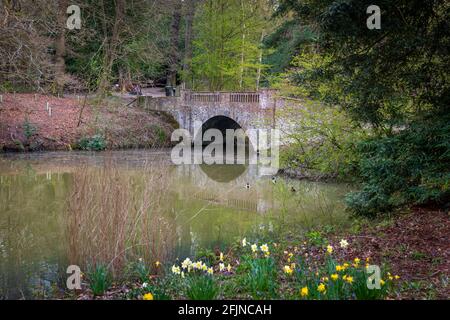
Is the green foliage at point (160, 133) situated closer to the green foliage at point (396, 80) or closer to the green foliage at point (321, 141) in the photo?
the green foliage at point (321, 141)

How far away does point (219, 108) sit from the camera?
23.0m

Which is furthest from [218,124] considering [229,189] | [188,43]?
[229,189]

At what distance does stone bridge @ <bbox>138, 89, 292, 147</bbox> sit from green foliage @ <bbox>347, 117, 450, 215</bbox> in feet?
31.5

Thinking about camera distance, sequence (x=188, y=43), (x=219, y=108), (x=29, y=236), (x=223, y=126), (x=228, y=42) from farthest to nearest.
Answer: (x=188, y=43) < (x=223, y=126) < (x=228, y=42) < (x=219, y=108) < (x=29, y=236)

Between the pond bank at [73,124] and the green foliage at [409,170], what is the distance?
1365 centimetres

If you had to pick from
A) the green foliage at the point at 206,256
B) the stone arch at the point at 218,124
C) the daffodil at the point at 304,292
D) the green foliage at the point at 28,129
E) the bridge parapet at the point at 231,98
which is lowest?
the green foliage at the point at 206,256

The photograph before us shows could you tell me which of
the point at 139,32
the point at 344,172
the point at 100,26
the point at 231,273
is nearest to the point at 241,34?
the point at 139,32

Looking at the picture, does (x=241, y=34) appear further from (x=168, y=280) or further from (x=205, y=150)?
(x=168, y=280)

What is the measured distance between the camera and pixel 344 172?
11531mm

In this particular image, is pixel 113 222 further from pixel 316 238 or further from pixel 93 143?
pixel 93 143

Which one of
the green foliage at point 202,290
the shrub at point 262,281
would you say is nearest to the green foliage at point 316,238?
the shrub at point 262,281

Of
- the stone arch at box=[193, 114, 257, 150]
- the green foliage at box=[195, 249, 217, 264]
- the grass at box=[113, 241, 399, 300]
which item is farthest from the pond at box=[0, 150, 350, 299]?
the stone arch at box=[193, 114, 257, 150]

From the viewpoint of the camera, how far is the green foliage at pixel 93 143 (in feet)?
69.2

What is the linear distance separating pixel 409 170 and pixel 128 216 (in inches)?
154
